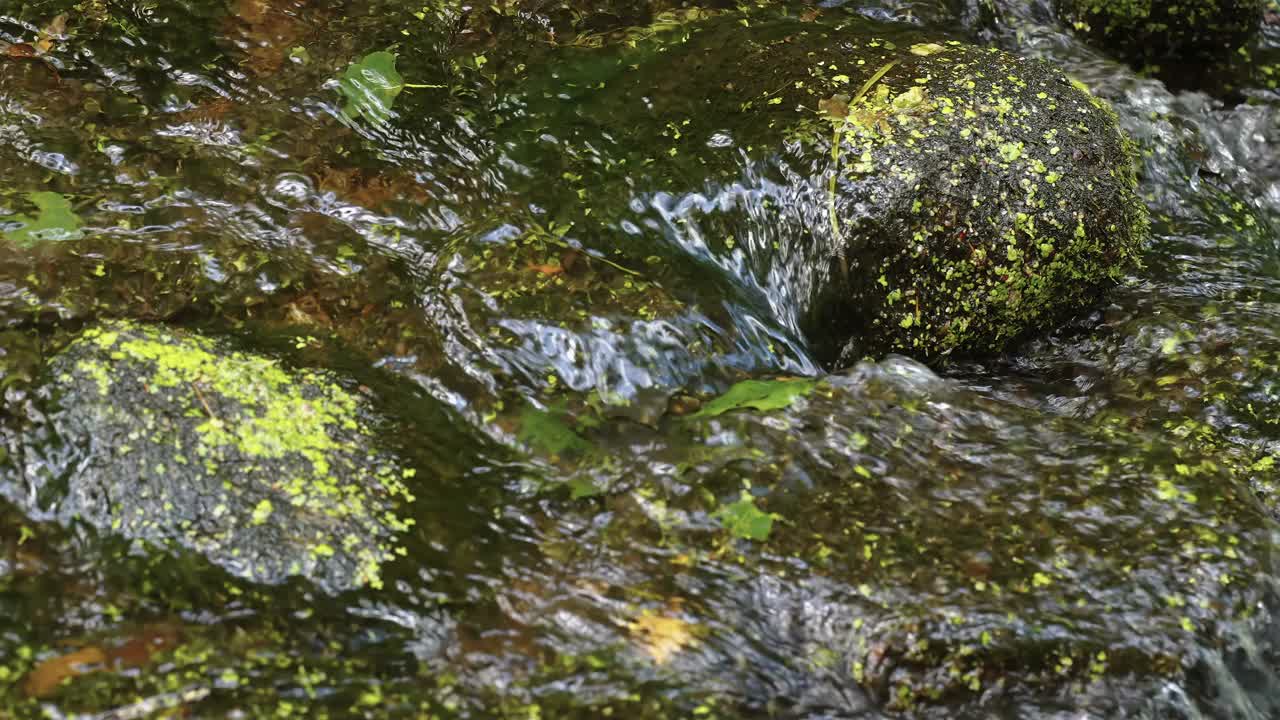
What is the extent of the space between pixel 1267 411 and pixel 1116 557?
147 centimetres

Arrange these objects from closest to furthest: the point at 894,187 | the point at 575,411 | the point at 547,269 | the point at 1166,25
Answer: the point at 575,411
the point at 547,269
the point at 894,187
the point at 1166,25

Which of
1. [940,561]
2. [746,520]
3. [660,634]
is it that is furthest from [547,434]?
[940,561]

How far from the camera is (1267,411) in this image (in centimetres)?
400

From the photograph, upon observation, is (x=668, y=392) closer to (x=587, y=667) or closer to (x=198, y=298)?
(x=587, y=667)

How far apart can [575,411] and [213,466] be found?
1140 mm

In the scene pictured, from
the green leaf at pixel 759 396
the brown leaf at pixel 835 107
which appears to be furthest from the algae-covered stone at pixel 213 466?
the brown leaf at pixel 835 107

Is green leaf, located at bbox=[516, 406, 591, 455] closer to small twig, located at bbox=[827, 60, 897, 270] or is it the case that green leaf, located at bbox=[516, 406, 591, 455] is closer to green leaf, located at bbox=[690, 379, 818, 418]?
green leaf, located at bbox=[690, 379, 818, 418]

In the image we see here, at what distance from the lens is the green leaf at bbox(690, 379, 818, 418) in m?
3.48

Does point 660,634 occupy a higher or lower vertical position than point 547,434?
lower

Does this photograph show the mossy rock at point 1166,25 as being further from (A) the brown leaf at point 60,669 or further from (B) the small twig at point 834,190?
(A) the brown leaf at point 60,669

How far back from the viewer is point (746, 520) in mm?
3027

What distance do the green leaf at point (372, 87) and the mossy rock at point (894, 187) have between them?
0.61 metres

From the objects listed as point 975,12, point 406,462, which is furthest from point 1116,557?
point 975,12

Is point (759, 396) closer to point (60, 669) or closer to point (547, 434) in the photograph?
point (547, 434)
